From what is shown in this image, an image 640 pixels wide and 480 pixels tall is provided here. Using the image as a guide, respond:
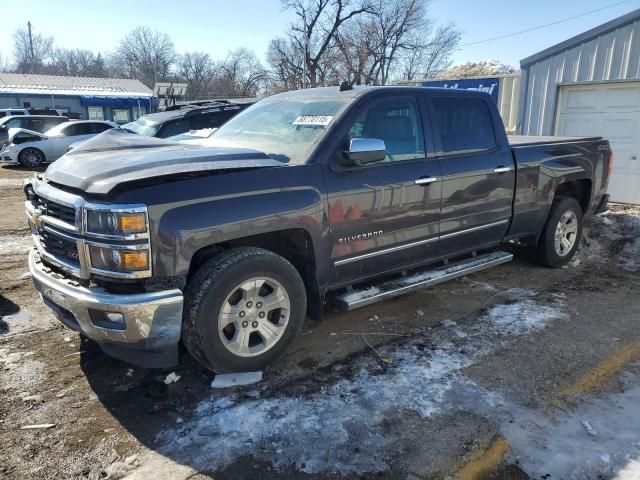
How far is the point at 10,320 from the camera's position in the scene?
441cm

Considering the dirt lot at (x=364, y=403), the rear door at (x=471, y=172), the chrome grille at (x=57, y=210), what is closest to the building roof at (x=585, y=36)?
the rear door at (x=471, y=172)

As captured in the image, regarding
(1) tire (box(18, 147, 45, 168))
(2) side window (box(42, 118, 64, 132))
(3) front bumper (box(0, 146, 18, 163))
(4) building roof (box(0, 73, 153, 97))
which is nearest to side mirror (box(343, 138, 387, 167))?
(1) tire (box(18, 147, 45, 168))

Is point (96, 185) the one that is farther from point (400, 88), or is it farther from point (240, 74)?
point (240, 74)

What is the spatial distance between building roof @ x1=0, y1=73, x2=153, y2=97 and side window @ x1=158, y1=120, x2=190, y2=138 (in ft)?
119

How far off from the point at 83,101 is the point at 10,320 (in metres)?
41.4

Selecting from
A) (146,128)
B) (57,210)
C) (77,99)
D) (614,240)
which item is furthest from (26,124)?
(77,99)

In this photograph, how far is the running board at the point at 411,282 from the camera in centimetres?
394

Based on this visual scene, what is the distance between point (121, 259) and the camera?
2.87m

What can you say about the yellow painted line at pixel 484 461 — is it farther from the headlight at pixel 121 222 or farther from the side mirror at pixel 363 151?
the headlight at pixel 121 222

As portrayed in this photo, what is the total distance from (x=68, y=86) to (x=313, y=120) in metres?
50.6

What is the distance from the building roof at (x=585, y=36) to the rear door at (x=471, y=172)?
5.96 metres

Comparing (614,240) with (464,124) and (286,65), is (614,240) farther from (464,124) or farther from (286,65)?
(286,65)

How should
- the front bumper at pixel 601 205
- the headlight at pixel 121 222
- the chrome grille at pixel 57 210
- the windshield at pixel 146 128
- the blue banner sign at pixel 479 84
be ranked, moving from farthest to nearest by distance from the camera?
the blue banner sign at pixel 479 84, the windshield at pixel 146 128, the front bumper at pixel 601 205, the chrome grille at pixel 57 210, the headlight at pixel 121 222

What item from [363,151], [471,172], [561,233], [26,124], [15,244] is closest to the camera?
[363,151]
